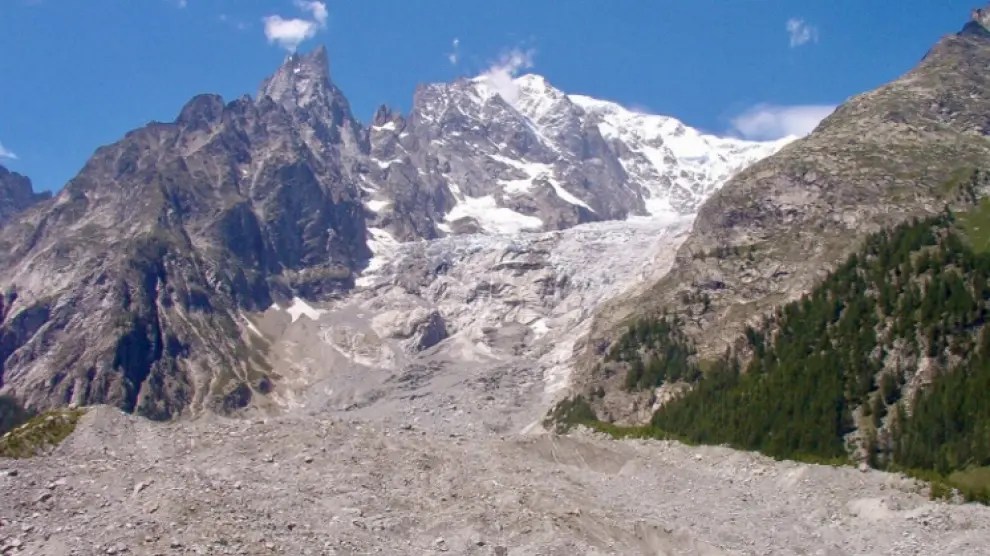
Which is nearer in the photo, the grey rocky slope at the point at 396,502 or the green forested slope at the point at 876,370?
the grey rocky slope at the point at 396,502

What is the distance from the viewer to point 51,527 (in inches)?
2277

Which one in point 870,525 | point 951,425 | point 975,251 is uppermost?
point 975,251

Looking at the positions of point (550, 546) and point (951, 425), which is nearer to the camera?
point (550, 546)

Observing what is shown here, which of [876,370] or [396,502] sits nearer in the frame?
[396,502]

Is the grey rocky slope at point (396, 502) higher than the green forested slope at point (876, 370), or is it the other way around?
the green forested slope at point (876, 370)

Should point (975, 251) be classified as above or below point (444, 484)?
above

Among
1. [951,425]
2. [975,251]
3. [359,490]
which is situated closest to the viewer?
[359,490]

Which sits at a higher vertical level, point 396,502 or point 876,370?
point 876,370

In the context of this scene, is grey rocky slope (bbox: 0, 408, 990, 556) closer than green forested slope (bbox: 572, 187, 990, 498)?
Yes

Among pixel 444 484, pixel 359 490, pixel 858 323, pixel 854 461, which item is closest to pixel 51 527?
pixel 359 490

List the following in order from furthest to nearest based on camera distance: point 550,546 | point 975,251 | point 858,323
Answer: point 975,251, point 858,323, point 550,546

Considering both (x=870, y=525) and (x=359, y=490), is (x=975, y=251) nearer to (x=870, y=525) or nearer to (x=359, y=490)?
(x=870, y=525)

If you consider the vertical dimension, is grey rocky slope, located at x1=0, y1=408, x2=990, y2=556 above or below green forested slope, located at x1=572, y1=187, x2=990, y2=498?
below

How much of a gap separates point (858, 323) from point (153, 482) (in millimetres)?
105367
